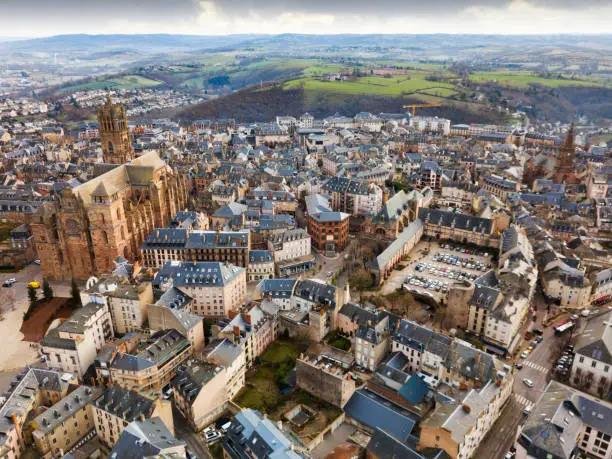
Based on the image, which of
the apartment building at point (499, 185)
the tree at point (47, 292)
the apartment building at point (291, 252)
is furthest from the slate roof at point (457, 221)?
the tree at point (47, 292)

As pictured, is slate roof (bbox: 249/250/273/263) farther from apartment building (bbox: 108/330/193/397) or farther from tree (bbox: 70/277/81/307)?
tree (bbox: 70/277/81/307)

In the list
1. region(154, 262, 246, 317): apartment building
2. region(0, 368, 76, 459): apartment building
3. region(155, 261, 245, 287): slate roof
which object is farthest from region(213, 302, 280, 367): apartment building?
region(0, 368, 76, 459): apartment building

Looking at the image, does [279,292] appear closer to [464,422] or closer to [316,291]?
[316,291]

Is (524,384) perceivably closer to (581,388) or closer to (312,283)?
(581,388)

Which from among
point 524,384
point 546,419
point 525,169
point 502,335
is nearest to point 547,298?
point 502,335

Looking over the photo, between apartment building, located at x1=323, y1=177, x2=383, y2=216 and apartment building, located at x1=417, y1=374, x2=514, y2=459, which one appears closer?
apartment building, located at x1=417, y1=374, x2=514, y2=459

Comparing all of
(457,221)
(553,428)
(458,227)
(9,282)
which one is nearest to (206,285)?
(9,282)
